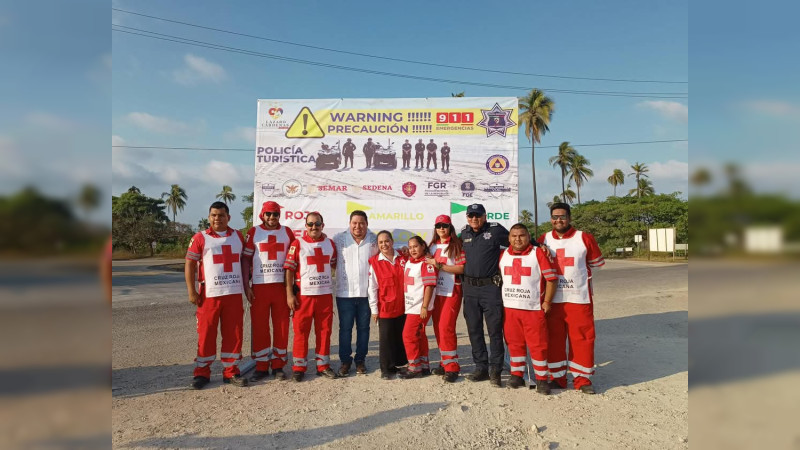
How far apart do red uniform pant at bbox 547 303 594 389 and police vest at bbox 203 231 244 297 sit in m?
3.33

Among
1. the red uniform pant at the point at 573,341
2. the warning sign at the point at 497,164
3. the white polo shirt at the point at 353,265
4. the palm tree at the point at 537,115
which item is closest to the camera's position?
the red uniform pant at the point at 573,341


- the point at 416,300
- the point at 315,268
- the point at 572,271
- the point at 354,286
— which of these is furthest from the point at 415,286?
the point at 572,271

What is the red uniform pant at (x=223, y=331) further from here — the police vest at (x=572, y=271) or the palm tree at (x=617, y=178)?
the palm tree at (x=617, y=178)

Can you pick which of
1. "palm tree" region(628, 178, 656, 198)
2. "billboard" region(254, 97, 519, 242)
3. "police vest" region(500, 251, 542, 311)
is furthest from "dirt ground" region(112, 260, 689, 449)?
"palm tree" region(628, 178, 656, 198)

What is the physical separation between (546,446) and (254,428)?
229cm

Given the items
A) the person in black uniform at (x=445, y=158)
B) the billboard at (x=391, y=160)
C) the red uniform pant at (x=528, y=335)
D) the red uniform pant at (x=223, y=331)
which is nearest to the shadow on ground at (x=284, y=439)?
the red uniform pant at (x=223, y=331)

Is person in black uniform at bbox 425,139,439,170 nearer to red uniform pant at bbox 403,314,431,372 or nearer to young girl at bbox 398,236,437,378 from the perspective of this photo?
young girl at bbox 398,236,437,378

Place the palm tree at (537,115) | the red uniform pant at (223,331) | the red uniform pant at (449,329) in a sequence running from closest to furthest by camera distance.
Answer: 1. the red uniform pant at (223,331)
2. the red uniform pant at (449,329)
3. the palm tree at (537,115)

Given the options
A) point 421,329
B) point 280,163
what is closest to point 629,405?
point 421,329

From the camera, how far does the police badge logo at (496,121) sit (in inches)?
233

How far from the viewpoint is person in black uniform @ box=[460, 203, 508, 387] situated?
4.59 m

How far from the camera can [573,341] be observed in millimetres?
4434

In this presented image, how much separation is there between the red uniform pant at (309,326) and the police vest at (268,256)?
403 mm

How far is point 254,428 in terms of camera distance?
356 centimetres
